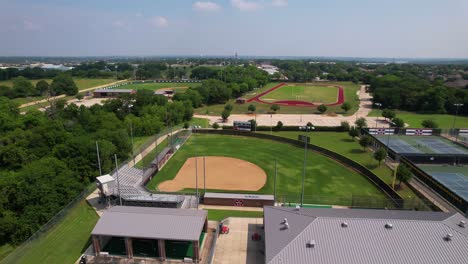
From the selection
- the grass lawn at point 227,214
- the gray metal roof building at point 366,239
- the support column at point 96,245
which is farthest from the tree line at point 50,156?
the gray metal roof building at point 366,239

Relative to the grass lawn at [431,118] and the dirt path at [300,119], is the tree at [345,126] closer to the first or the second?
the dirt path at [300,119]

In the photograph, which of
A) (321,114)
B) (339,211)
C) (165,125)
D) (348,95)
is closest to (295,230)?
(339,211)

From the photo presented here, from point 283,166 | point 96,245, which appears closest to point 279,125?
point 283,166

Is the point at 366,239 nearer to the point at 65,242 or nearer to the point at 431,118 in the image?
the point at 65,242

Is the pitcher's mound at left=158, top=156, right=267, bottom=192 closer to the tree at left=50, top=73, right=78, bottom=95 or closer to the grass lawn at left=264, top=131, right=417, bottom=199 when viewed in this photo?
the grass lawn at left=264, top=131, right=417, bottom=199

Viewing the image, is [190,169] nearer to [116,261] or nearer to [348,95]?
[116,261]

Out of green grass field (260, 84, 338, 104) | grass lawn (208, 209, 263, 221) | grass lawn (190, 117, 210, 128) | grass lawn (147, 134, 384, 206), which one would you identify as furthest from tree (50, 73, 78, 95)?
grass lawn (208, 209, 263, 221)
